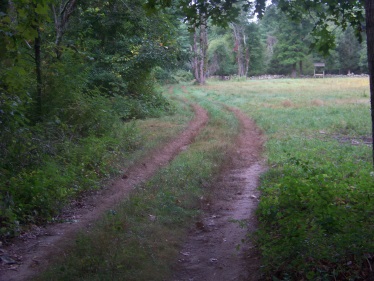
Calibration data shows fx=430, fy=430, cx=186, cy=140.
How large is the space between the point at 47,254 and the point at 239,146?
1023cm

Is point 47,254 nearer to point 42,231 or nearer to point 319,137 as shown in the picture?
point 42,231

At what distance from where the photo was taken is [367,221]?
5816 millimetres

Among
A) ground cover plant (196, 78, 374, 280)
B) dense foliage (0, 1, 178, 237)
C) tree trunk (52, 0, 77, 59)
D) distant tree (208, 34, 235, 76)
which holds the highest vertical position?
distant tree (208, 34, 235, 76)

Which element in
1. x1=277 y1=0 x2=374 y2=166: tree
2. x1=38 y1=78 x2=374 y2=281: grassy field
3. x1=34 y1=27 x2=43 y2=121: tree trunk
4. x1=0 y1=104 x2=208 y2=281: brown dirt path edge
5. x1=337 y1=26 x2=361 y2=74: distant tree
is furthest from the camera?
x1=337 y1=26 x2=361 y2=74: distant tree

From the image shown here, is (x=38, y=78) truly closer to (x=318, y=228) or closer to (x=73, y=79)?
(x=73, y=79)

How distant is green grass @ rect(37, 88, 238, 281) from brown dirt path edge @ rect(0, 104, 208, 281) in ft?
0.98

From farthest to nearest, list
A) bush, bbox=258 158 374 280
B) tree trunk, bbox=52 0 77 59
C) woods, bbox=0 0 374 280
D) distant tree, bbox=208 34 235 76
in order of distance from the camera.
A: 1. distant tree, bbox=208 34 235 76
2. tree trunk, bbox=52 0 77 59
3. woods, bbox=0 0 374 280
4. bush, bbox=258 158 374 280

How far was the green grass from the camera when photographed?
18.3 ft

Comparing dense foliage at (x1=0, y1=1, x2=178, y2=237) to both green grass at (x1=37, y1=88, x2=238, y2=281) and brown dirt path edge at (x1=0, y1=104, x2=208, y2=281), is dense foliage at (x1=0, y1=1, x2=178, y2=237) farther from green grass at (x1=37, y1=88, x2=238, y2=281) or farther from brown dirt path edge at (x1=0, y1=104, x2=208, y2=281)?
green grass at (x1=37, y1=88, x2=238, y2=281)

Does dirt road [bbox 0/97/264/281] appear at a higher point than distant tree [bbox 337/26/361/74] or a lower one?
lower

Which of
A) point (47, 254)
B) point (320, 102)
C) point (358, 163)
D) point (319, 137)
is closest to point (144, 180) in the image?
point (47, 254)

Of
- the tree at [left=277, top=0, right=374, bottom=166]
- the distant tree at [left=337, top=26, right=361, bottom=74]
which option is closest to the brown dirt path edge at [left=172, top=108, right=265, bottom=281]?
the tree at [left=277, top=0, right=374, bottom=166]

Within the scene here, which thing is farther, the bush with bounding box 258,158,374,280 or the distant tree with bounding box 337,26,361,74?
the distant tree with bounding box 337,26,361,74

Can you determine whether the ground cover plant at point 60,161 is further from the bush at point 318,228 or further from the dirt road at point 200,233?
the bush at point 318,228
